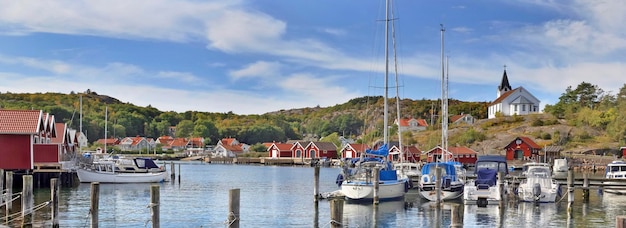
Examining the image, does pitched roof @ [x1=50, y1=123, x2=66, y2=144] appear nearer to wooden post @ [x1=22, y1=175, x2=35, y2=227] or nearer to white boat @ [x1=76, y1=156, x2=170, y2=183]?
white boat @ [x1=76, y1=156, x2=170, y2=183]

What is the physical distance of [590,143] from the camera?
11688cm

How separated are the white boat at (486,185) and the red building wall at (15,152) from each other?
107 ft

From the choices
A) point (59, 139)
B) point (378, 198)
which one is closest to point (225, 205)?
point (378, 198)

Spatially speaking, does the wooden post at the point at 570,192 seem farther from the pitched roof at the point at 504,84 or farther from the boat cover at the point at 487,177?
the pitched roof at the point at 504,84

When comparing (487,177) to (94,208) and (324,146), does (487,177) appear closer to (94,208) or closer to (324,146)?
(94,208)

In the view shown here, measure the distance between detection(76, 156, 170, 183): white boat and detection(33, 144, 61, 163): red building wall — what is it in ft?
28.7

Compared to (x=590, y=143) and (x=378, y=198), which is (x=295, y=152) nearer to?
(x=590, y=143)

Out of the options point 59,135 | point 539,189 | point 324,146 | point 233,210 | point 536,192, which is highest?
point 59,135

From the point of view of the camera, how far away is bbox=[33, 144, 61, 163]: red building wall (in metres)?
49.2

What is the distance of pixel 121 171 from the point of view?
206ft

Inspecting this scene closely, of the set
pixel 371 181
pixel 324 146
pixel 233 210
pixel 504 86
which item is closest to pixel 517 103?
pixel 504 86

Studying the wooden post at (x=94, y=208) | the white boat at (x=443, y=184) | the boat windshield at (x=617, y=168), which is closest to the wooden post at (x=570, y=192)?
the white boat at (x=443, y=184)

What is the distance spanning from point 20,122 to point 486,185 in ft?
114

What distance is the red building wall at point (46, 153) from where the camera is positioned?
49250 mm
